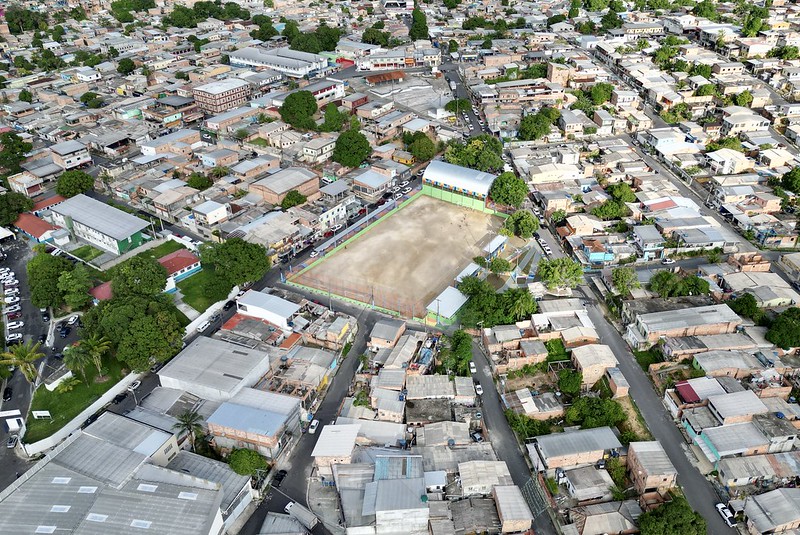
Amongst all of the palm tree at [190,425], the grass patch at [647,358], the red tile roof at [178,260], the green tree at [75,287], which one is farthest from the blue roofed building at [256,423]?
the grass patch at [647,358]

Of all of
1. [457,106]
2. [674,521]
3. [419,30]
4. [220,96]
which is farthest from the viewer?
[419,30]

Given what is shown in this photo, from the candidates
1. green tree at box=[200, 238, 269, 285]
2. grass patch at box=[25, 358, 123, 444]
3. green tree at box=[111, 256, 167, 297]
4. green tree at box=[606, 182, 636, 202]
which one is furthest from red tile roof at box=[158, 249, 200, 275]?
green tree at box=[606, 182, 636, 202]

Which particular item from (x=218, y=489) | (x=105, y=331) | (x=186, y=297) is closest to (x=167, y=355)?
(x=105, y=331)

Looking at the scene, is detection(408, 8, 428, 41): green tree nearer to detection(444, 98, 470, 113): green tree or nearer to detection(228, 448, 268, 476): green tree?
detection(444, 98, 470, 113): green tree

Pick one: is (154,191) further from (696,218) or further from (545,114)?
(696,218)

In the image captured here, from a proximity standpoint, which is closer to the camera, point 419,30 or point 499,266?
point 499,266

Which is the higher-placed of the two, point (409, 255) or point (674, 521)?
point (674, 521)

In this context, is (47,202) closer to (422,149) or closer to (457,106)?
(422,149)

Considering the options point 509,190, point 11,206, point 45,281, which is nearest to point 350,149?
point 509,190
